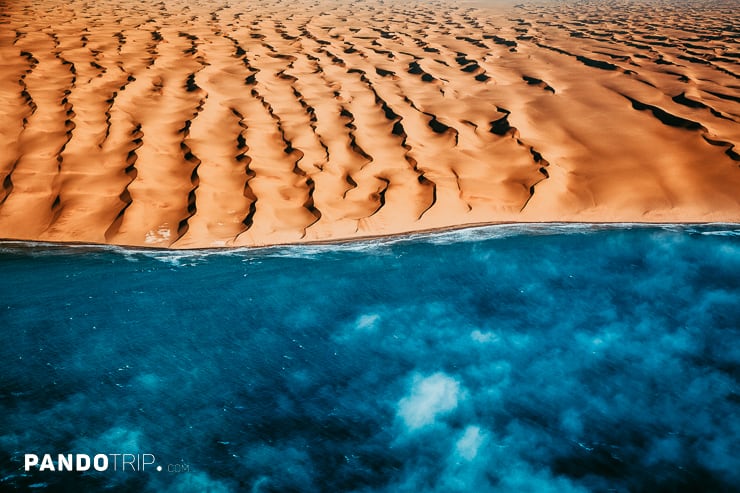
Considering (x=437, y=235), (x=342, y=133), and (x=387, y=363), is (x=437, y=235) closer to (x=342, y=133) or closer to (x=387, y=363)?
(x=387, y=363)

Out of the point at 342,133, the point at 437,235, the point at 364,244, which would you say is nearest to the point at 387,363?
the point at 364,244

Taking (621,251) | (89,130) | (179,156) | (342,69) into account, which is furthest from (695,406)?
(342,69)

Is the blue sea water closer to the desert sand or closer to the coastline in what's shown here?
the coastline

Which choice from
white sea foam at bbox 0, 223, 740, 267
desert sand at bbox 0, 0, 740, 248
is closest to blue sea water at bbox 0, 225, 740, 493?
white sea foam at bbox 0, 223, 740, 267

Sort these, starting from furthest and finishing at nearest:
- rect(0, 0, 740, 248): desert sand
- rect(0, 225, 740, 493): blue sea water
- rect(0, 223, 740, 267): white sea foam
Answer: rect(0, 0, 740, 248): desert sand, rect(0, 223, 740, 267): white sea foam, rect(0, 225, 740, 493): blue sea water

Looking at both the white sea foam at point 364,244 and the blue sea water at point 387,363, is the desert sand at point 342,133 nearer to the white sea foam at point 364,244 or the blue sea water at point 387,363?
the white sea foam at point 364,244

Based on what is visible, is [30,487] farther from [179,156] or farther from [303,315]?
[179,156]
